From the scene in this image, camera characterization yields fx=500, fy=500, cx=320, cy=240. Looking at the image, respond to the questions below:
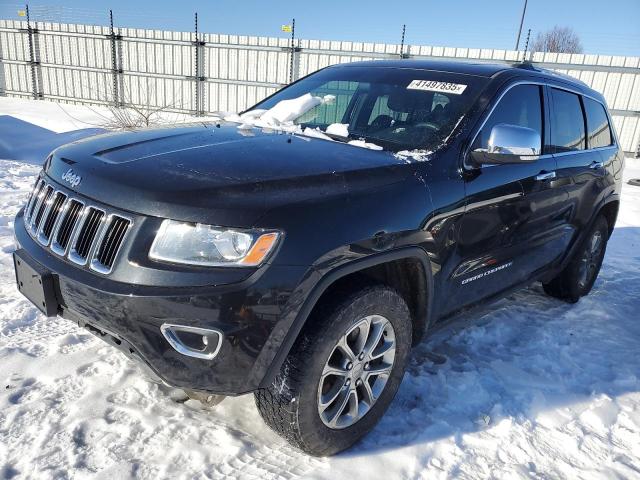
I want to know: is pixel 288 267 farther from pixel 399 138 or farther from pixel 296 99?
pixel 296 99

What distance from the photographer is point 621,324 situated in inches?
159

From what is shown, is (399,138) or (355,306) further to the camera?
(399,138)

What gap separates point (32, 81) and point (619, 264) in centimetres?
1797

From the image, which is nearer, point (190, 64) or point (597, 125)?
point (597, 125)

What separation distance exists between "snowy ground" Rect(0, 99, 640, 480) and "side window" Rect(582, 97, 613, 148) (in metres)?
1.69

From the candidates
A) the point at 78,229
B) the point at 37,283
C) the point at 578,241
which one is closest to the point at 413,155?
the point at 78,229

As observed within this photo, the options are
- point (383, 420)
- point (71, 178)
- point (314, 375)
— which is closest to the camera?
point (314, 375)

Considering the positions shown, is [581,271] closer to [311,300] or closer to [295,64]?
[311,300]

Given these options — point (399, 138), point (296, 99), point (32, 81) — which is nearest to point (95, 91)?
point (32, 81)

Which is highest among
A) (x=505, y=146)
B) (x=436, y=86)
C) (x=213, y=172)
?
(x=436, y=86)

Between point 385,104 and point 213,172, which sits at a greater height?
point 385,104

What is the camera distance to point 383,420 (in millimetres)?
2551

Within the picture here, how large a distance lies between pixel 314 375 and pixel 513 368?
5.64ft

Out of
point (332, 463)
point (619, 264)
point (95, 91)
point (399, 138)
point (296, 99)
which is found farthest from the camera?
point (95, 91)
